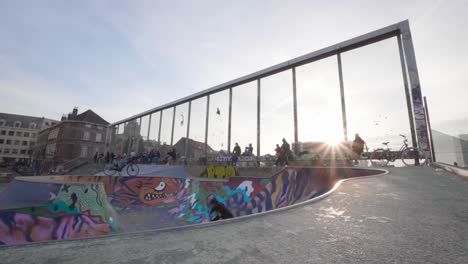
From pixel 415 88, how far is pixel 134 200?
18.7 m

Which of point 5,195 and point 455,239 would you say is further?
point 5,195

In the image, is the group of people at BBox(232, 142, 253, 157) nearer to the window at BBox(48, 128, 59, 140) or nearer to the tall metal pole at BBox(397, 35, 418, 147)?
the tall metal pole at BBox(397, 35, 418, 147)

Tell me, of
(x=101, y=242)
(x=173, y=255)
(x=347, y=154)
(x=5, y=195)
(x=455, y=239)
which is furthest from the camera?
(x=347, y=154)

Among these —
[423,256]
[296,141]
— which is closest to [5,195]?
[423,256]

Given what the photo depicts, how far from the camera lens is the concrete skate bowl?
560 cm

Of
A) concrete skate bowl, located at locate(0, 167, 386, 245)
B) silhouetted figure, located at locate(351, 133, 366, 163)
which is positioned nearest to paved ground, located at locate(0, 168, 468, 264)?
concrete skate bowl, located at locate(0, 167, 386, 245)

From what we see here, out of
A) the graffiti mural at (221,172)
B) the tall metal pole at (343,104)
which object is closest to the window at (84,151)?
the graffiti mural at (221,172)

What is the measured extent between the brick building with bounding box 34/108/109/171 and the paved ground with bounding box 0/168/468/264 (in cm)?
4888

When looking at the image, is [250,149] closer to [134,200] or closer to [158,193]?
[158,193]

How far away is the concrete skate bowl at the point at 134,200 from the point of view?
560 centimetres

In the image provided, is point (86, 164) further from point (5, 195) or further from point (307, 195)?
point (307, 195)

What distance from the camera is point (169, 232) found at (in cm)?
222

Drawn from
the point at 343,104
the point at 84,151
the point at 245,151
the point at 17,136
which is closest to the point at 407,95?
the point at 343,104

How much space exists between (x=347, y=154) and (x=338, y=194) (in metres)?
9.17
